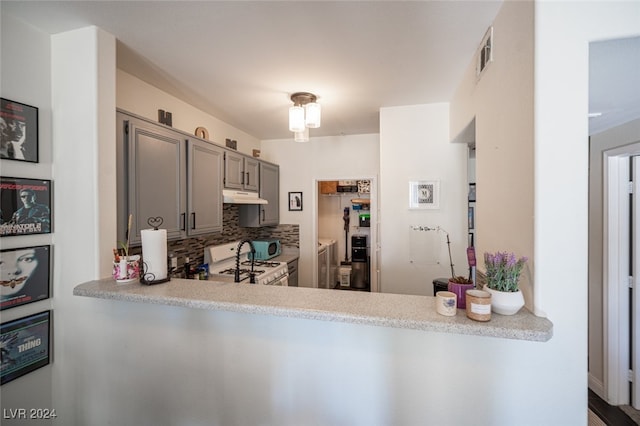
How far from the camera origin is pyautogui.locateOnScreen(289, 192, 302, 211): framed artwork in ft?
12.1

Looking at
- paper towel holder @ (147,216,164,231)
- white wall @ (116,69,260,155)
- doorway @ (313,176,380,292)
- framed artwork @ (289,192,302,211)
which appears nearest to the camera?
paper towel holder @ (147,216,164,231)

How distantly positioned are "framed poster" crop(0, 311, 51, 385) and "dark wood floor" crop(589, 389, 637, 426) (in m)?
3.82

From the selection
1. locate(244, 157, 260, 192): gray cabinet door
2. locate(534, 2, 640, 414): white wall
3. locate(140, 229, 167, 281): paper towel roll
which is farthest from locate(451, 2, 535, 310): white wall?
locate(244, 157, 260, 192): gray cabinet door

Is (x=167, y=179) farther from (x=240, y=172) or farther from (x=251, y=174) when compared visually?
(x=251, y=174)

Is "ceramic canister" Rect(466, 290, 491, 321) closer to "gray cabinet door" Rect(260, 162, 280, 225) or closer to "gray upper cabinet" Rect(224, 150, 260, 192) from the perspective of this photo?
"gray upper cabinet" Rect(224, 150, 260, 192)

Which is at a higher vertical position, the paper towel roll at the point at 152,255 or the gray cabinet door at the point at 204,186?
the gray cabinet door at the point at 204,186

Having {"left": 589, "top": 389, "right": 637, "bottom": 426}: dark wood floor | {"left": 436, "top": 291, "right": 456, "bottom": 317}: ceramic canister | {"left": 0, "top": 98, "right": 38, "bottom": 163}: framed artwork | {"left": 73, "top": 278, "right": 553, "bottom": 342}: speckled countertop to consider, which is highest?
{"left": 0, "top": 98, "right": 38, "bottom": 163}: framed artwork

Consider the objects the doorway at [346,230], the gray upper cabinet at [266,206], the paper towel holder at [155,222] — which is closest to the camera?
the paper towel holder at [155,222]

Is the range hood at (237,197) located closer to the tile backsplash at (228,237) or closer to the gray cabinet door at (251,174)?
the gray cabinet door at (251,174)

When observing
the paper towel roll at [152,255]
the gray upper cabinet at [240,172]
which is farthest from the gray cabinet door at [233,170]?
the paper towel roll at [152,255]

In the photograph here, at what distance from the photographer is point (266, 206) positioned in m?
3.43

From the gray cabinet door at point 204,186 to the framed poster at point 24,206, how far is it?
2.68ft

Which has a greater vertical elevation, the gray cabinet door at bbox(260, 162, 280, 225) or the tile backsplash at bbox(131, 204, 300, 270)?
the gray cabinet door at bbox(260, 162, 280, 225)

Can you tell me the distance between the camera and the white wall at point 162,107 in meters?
1.90
